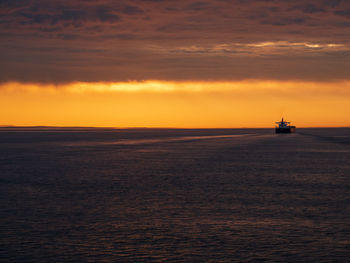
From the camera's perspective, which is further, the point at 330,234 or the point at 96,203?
the point at 96,203

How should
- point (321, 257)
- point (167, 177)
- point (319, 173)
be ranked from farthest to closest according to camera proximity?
point (319, 173) < point (167, 177) < point (321, 257)

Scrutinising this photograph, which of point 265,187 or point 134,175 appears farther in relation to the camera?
point 134,175

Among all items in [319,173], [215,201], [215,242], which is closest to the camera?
[215,242]

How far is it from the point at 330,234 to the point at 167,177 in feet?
78.1

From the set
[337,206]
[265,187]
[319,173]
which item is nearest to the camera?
[337,206]

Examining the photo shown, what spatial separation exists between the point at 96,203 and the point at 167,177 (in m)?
15.3

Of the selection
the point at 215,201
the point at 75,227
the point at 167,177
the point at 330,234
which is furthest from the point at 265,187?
the point at 75,227

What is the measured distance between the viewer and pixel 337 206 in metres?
25.0

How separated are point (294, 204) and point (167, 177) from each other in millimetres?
17070

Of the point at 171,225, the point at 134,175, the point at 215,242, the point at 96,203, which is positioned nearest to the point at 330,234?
the point at 215,242

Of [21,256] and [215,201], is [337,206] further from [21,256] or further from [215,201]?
[21,256]

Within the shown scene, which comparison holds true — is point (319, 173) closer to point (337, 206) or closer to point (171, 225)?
point (337, 206)

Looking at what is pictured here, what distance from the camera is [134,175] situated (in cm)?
4322

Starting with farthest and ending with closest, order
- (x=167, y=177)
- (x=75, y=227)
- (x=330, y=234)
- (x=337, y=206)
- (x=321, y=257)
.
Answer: (x=167, y=177) < (x=337, y=206) < (x=75, y=227) < (x=330, y=234) < (x=321, y=257)
